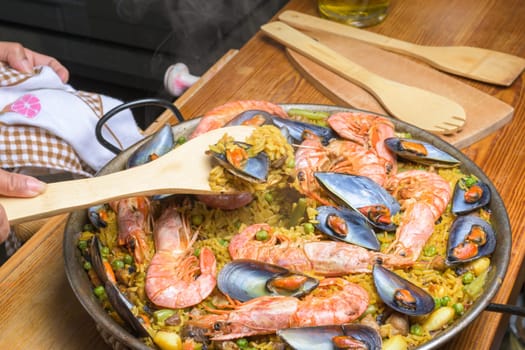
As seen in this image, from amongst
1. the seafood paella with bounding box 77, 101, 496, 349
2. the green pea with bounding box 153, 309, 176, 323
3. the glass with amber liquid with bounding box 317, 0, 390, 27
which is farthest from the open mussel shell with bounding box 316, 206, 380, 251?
the glass with amber liquid with bounding box 317, 0, 390, 27

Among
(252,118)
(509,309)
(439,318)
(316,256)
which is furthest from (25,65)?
(509,309)

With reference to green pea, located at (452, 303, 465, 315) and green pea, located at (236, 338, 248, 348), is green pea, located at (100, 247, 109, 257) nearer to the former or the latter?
green pea, located at (236, 338, 248, 348)

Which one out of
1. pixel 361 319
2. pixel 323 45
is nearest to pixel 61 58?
pixel 323 45

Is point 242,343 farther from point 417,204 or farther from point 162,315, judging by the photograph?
point 417,204

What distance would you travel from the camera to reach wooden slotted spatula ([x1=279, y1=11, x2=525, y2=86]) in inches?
103

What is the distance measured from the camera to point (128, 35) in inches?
160

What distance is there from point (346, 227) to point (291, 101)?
1103 mm

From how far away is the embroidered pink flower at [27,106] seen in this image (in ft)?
7.16

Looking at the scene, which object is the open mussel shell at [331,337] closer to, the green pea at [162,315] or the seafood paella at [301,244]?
the seafood paella at [301,244]

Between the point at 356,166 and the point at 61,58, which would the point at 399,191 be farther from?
the point at 61,58

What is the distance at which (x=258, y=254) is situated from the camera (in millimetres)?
1561

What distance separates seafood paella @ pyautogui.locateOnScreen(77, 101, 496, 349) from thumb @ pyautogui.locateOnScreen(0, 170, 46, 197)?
0.20 meters

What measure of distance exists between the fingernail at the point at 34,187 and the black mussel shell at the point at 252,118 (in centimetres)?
64

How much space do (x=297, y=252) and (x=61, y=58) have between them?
322 cm
